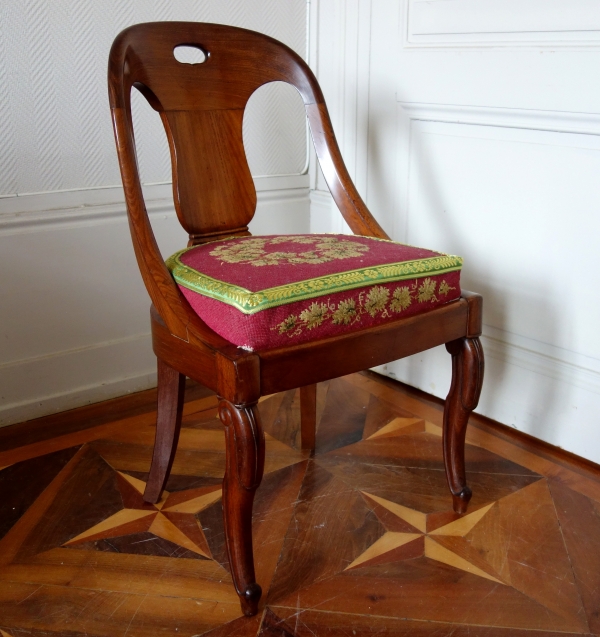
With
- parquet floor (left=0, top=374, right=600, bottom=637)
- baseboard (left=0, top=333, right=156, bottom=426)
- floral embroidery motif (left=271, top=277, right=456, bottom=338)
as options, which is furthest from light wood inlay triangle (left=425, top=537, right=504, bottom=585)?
baseboard (left=0, top=333, right=156, bottom=426)

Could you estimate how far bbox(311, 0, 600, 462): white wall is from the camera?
133cm

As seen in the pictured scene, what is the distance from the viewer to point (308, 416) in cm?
144

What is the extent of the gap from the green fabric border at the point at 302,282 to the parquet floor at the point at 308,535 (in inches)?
17.5

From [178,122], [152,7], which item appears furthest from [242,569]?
[152,7]

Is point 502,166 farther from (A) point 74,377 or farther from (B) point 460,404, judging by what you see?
(A) point 74,377

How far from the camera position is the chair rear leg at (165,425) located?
→ 1.18m

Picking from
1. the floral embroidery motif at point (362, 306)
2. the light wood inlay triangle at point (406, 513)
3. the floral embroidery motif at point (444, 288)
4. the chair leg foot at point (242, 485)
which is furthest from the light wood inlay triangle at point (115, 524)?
the floral embroidery motif at point (444, 288)

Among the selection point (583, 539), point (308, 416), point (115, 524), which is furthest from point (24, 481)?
point (583, 539)

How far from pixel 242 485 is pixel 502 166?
87 centimetres

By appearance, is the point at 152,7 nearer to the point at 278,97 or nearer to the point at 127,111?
the point at 278,97

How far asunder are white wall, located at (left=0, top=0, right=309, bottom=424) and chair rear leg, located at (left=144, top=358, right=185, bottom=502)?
19.3 inches

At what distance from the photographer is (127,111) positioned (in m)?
1.06

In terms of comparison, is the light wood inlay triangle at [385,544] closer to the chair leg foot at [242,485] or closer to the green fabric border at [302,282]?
the chair leg foot at [242,485]

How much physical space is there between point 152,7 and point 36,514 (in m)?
1.08
